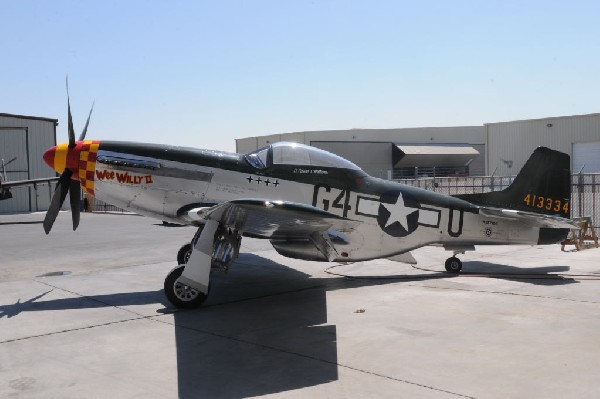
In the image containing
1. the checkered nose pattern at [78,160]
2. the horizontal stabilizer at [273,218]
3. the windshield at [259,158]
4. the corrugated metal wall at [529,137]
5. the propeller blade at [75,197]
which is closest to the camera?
the horizontal stabilizer at [273,218]

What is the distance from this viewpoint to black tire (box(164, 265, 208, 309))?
788cm

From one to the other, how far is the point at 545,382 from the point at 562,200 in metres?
7.07

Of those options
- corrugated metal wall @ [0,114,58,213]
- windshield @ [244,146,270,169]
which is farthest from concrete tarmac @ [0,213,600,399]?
corrugated metal wall @ [0,114,58,213]

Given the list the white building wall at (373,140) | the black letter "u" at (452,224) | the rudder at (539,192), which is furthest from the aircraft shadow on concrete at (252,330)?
the white building wall at (373,140)

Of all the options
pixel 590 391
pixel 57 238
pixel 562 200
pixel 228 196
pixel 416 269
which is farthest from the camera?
pixel 57 238

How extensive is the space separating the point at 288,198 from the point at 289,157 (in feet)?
2.48

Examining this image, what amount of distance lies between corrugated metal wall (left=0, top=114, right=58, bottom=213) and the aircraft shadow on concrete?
35171 millimetres

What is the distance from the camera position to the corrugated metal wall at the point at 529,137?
4519 centimetres

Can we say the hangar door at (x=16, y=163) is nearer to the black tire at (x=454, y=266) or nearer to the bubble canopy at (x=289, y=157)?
the bubble canopy at (x=289, y=157)

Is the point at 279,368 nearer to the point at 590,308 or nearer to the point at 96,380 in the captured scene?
the point at 96,380

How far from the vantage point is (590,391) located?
14.8 feet

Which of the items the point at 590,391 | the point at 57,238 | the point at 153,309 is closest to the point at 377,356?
the point at 590,391

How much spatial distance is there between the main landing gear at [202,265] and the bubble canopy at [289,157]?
1748 mm

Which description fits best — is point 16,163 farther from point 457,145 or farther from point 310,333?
point 457,145
